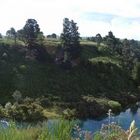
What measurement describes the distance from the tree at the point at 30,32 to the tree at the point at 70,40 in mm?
7960

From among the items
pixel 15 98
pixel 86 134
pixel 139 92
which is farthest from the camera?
pixel 139 92

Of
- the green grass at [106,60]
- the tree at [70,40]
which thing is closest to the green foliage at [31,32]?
the tree at [70,40]

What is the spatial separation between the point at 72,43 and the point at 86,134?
11789 cm

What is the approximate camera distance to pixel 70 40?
12469cm

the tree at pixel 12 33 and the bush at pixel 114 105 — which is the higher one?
the tree at pixel 12 33

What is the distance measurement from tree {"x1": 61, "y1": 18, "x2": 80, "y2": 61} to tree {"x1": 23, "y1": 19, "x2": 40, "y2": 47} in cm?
796

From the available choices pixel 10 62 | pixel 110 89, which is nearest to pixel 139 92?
pixel 110 89

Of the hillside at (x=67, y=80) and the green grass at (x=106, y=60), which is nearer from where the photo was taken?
the hillside at (x=67, y=80)

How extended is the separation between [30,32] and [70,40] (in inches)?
459

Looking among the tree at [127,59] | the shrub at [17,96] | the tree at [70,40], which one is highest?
the tree at [70,40]

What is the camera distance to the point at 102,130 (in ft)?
25.4

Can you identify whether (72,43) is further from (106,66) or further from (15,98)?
(15,98)

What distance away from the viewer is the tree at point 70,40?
403 ft

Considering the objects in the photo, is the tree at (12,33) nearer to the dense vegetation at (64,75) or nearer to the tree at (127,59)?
the dense vegetation at (64,75)
